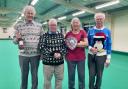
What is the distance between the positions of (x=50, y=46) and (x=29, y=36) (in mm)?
376

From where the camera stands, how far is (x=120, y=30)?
39.3 ft

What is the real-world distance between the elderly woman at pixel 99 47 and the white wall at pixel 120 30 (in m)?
8.08

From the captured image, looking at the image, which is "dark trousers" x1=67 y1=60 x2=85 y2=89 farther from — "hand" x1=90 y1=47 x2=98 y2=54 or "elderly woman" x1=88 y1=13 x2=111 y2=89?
"hand" x1=90 y1=47 x2=98 y2=54

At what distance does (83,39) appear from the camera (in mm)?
3738

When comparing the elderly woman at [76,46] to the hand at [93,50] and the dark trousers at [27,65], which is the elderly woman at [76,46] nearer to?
the hand at [93,50]

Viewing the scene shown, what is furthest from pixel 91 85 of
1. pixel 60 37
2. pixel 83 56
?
pixel 60 37

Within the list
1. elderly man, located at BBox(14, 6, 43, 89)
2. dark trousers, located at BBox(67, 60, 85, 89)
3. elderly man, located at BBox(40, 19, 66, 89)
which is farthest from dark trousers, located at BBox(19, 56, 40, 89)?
dark trousers, located at BBox(67, 60, 85, 89)

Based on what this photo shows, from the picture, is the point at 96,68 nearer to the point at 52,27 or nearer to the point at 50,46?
the point at 50,46

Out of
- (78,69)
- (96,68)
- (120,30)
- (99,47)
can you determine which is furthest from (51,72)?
(120,30)

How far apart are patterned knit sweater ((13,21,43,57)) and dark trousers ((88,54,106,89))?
0.99 m

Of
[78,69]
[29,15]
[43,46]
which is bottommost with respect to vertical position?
[78,69]

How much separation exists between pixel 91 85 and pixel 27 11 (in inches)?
68.4

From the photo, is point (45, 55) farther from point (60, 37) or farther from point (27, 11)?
point (27, 11)

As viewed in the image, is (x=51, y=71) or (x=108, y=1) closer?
(x=51, y=71)
